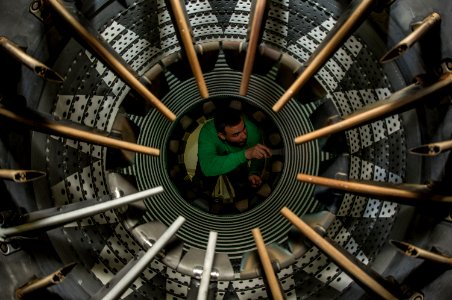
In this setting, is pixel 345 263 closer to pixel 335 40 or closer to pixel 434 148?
pixel 434 148

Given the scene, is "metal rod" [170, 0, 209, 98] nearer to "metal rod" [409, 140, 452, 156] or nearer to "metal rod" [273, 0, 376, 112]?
"metal rod" [273, 0, 376, 112]

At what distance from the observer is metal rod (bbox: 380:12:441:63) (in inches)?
99.5

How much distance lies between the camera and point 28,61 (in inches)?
99.0

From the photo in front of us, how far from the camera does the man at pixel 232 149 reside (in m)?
4.67

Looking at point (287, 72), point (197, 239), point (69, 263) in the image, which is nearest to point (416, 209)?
point (287, 72)

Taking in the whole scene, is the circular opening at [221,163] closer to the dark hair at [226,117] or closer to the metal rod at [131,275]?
the dark hair at [226,117]

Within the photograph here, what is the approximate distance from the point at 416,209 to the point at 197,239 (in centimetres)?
172

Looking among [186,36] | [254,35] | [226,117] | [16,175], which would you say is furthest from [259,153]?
[16,175]

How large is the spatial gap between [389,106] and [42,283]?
6.33ft

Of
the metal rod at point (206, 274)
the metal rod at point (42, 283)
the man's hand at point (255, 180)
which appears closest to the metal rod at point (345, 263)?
the metal rod at point (206, 274)

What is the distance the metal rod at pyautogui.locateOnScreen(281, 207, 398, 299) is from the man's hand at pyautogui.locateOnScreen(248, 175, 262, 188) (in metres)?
1.80

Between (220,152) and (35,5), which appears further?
A: (220,152)

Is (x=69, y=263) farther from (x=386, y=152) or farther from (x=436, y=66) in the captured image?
(x=436, y=66)

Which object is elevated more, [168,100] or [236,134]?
[168,100]
